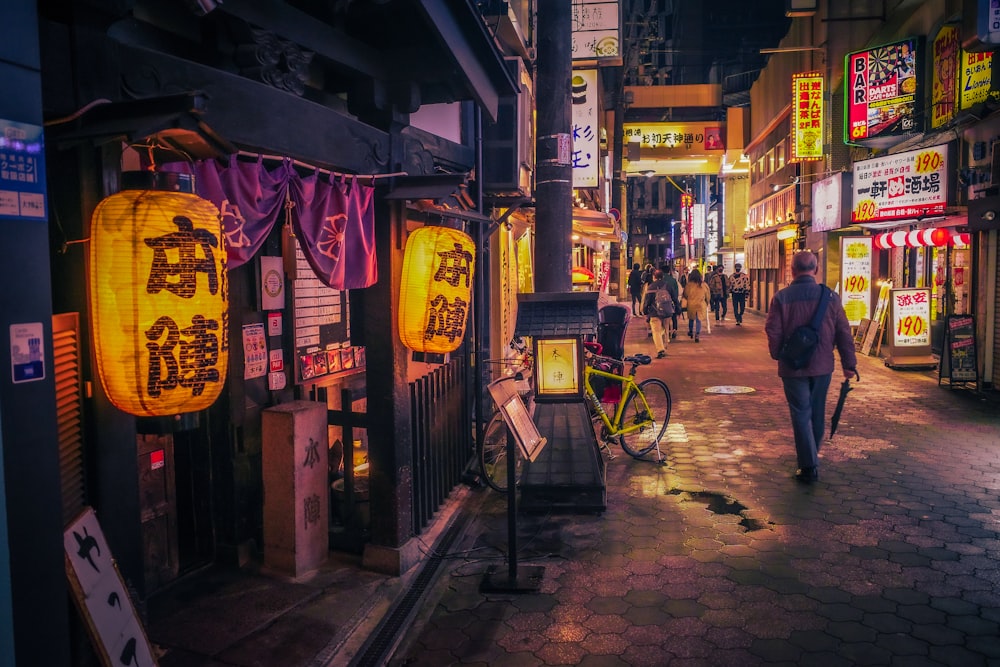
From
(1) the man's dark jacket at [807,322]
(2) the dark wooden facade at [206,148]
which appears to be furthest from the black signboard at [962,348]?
(2) the dark wooden facade at [206,148]

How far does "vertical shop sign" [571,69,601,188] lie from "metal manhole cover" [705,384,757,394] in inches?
232

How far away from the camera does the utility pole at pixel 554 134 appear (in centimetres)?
789

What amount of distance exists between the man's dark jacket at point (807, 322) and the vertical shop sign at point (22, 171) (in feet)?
24.5

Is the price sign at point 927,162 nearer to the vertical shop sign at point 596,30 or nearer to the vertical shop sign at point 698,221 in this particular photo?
the vertical shop sign at point 596,30

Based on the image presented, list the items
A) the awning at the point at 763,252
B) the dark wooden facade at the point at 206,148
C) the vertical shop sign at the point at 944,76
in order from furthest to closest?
1. the awning at the point at 763,252
2. the vertical shop sign at the point at 944,76
3. the dark wooden facade at the point at 206,148

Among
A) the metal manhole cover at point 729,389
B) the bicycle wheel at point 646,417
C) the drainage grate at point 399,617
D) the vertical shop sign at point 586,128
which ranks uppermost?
the vertical shop sign at point 586,128

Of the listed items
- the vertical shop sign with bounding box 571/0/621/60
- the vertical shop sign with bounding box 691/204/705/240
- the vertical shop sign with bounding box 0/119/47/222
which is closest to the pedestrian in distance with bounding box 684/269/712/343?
the vertical shop sign with bounding box 571/0/621/60

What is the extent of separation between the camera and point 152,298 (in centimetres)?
352

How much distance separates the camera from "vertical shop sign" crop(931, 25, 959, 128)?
51.4ft

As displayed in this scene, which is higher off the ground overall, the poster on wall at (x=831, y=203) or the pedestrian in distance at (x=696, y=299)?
the poster on wall at (x=831, y=203)

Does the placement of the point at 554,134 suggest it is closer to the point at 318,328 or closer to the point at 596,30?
the point at 318,328

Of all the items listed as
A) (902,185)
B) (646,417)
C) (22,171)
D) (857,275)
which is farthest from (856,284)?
(22,171)

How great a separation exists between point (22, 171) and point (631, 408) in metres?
8.28

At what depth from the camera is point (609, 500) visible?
8336mm
